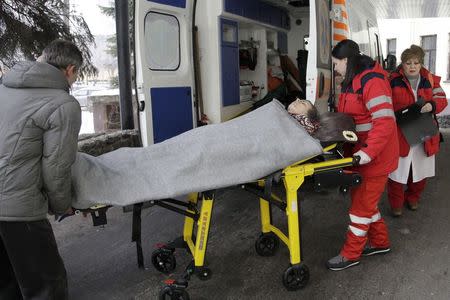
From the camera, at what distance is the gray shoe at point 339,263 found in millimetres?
3223

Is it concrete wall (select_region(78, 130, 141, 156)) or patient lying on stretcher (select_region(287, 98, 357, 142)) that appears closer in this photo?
patient lying on stretcher (select_region(287, 98, 357, 142))

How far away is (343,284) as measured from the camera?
9.96ft

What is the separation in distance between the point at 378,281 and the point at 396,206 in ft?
4.65

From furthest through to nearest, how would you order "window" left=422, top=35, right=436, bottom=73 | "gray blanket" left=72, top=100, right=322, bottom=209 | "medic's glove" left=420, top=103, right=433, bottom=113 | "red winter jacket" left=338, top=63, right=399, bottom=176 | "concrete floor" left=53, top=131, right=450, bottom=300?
1. "window" left=422, top=35, right=436, bottom=73
2. "medic's glove" left=420, top=103, right=433, bottom=113
3. "concrete floor" left=53, top=131, right=450, bottom=300
4. "red winter jacket" left=338, top=63, right=399, bottom=176
5. "gray blanket" left=72, top=100, right=322, bottom=209

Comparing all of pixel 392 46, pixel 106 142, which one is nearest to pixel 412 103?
pixel 106 142

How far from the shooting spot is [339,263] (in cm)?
323

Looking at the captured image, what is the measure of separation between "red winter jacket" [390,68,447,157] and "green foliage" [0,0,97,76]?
344cm

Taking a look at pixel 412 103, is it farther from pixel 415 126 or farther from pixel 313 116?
pixel 313 116

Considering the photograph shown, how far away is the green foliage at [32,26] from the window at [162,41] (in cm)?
114

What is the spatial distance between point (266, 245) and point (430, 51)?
17.7 m

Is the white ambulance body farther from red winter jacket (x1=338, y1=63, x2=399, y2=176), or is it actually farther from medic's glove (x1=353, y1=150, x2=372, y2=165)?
medic's glove (x1=353, y1=150, x2=372, y2=165)

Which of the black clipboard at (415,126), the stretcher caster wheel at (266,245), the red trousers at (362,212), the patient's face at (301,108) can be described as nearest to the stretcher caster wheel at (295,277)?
the red trousers at (362,212)

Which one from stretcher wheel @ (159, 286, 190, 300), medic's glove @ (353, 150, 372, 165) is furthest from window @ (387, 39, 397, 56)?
stretcher wheel @ (159, 286, 190, 300)

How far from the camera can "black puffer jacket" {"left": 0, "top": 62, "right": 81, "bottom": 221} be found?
2.09 metres
